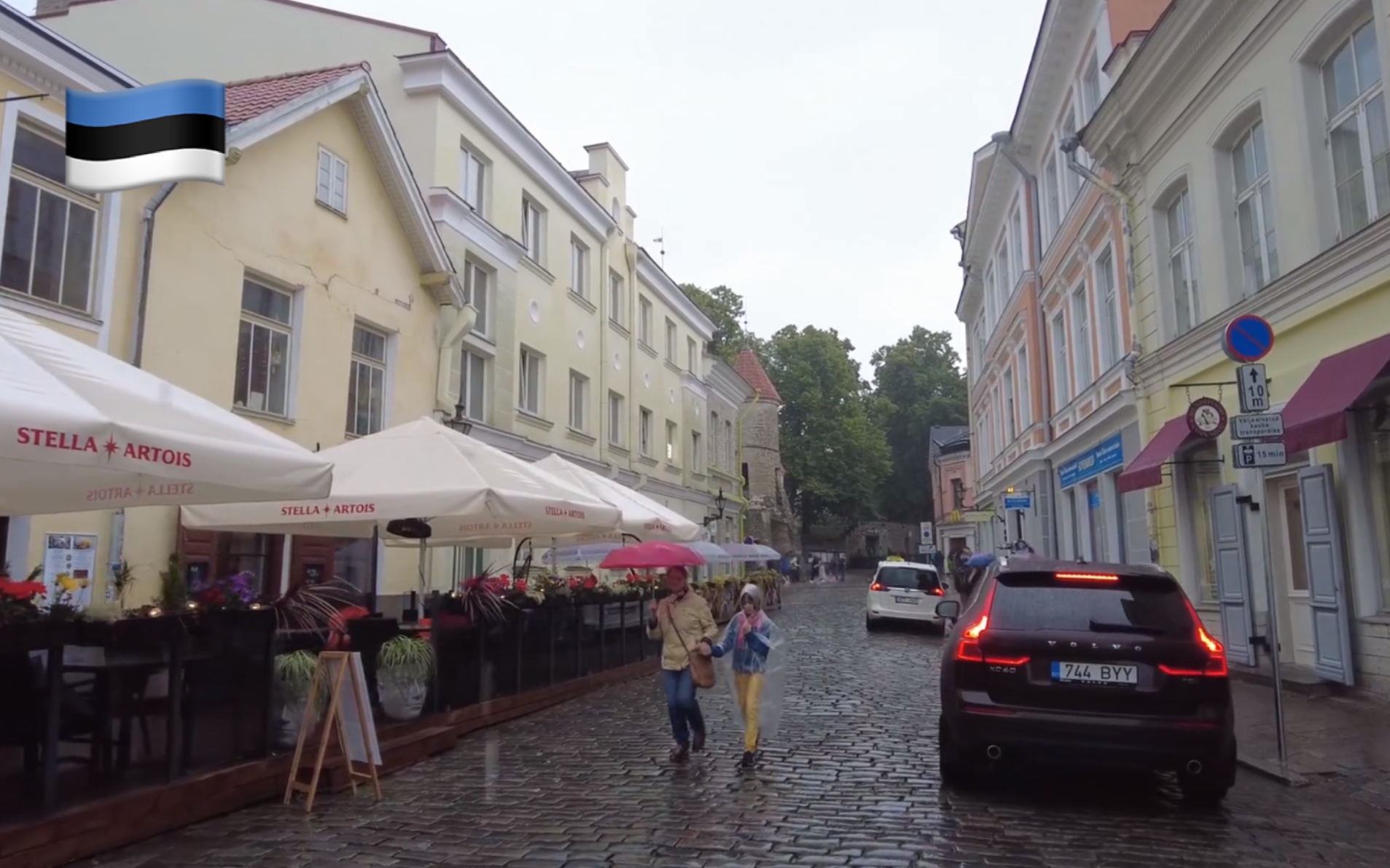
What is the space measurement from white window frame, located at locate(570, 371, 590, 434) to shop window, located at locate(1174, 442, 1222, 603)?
1393 cm

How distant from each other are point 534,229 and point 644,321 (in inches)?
334

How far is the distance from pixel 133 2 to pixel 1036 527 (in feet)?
75.1

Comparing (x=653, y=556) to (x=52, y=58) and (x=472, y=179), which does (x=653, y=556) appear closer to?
(x=52, y=58)

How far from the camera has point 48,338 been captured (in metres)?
6.23

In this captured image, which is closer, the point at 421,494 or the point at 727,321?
the point at 421,494

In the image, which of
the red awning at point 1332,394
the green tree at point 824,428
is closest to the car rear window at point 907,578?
the red awning at point 1332,394

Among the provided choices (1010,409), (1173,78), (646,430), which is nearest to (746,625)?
(1173,78)

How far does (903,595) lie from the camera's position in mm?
23719

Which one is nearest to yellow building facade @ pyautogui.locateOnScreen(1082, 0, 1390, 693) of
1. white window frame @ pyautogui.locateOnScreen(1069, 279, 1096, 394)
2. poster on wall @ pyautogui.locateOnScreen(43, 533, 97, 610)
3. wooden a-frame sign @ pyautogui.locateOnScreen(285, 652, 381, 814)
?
white window frame @ pyautogui.locateOnScreen(1069, 279, 1096, 394)

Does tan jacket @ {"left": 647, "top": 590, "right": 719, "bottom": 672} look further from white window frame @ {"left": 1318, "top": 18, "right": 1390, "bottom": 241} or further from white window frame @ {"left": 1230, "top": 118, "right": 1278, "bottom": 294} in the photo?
white window frame @ {"left": 1230, "top": 118, "right": 1278, "bottom": 294}

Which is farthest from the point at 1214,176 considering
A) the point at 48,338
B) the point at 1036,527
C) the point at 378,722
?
the point at 1036,527

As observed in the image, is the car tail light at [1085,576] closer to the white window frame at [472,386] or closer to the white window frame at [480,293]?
the white window frame at [472,386]

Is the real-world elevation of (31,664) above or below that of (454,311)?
below

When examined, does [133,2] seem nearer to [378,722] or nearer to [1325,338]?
[378,722]
